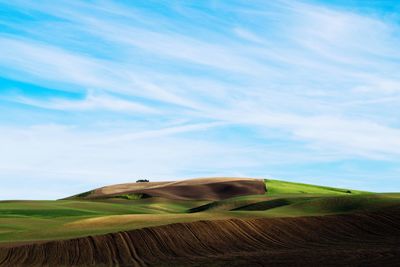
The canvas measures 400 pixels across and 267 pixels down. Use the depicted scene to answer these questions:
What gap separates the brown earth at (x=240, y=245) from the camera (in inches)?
1342

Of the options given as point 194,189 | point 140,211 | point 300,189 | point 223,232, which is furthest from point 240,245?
point 300,189

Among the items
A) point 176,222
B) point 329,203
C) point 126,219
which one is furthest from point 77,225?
point 329,203

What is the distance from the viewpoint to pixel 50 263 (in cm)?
3438

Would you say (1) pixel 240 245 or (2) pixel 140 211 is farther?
(2) pixel 140 211

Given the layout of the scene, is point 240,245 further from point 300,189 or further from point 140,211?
point 300,189

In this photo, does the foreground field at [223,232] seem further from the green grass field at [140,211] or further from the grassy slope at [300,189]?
the grassy slope at [300,189]

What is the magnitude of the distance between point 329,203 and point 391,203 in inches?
212

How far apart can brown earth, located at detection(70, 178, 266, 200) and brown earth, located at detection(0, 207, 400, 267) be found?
46752 mm

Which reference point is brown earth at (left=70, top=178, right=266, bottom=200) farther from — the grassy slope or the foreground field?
the foreground field

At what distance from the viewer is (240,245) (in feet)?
132

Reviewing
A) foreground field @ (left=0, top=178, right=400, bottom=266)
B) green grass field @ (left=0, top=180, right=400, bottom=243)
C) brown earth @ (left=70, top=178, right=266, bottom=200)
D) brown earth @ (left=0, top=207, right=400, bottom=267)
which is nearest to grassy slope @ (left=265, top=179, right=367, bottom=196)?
brown earth @ (left=70, top=178, right=266, bottom=200)

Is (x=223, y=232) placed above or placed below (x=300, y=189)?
below

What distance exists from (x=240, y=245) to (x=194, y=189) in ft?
191

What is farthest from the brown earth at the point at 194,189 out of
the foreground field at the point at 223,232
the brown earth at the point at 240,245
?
the brown earth at the point at 240,245
